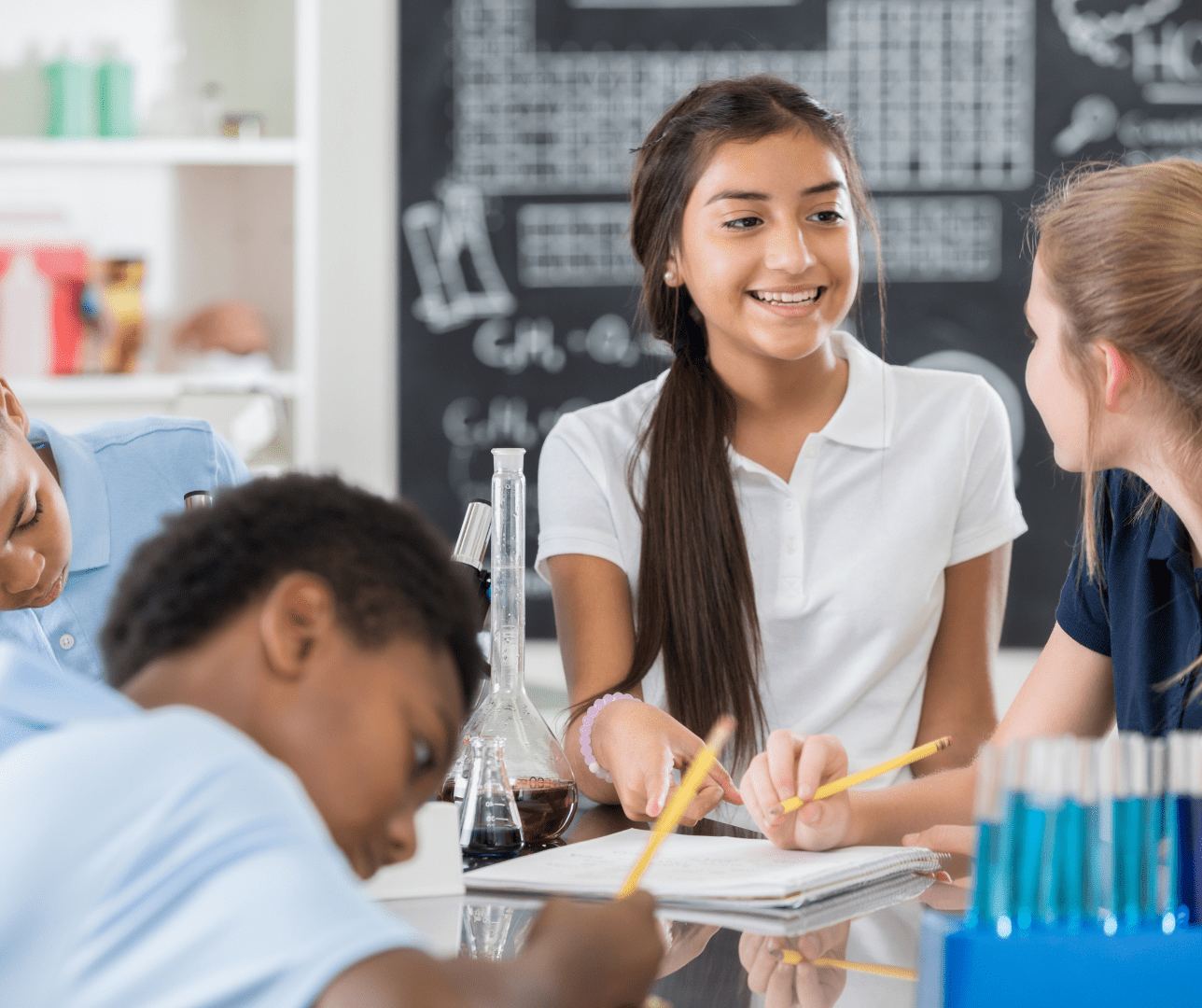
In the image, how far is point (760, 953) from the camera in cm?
70

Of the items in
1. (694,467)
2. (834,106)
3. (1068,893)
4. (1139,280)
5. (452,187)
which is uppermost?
(834,106)

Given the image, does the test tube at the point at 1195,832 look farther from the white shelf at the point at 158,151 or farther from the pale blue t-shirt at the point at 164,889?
the white shelf at the point at 158,151

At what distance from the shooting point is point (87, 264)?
2.54 meters

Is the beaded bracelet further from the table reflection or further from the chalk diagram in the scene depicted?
the chalk diagram

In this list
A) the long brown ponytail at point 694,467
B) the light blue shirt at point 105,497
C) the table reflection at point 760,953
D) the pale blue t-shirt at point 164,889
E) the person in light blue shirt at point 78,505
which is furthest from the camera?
the long brown ponytail at point 694,467

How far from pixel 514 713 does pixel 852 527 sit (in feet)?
2.15

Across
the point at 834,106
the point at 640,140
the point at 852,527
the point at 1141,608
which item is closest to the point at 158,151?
the point at 640,140

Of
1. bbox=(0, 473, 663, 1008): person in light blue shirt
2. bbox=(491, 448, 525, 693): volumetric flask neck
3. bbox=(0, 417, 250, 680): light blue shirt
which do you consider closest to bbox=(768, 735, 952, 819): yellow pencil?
bbox=(491, 448, 525, 693): volumetric flask neck

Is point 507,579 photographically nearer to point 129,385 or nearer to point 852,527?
point 852,527

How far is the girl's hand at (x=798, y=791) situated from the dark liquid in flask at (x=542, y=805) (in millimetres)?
134

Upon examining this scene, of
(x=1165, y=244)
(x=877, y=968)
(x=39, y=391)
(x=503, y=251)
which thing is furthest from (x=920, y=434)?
(x=39, y=391)

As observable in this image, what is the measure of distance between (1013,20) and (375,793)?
239cm

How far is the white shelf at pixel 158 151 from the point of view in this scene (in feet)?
8.15

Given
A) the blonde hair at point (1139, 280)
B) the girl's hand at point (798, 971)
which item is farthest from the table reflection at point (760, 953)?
the blonde hair at point (1139, 280)
